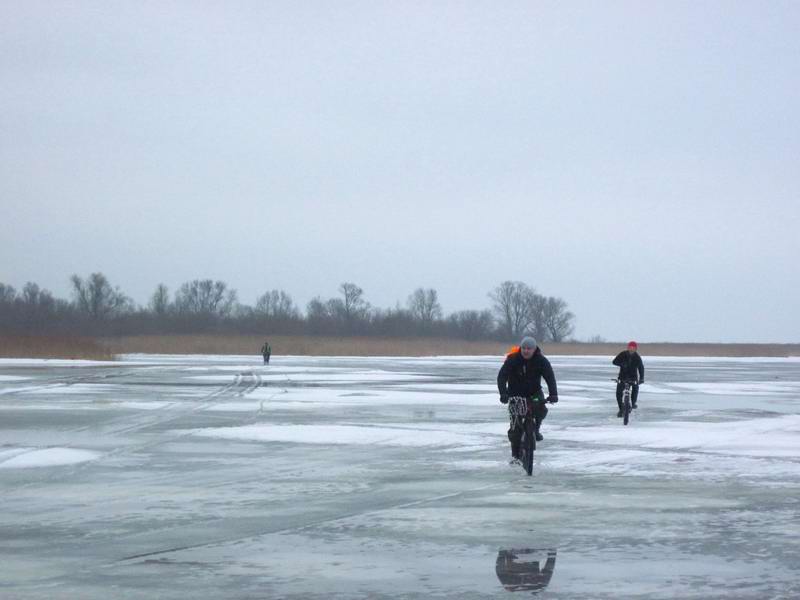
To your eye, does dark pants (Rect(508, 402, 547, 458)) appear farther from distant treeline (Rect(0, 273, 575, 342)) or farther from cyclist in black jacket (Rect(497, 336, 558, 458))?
distant treeline (Rect(0, 273, 575, 342))

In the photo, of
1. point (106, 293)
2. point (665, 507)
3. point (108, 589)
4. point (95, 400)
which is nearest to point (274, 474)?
point (665, 507)

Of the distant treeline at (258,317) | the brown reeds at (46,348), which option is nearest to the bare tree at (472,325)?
the distant treeline at (258,317)

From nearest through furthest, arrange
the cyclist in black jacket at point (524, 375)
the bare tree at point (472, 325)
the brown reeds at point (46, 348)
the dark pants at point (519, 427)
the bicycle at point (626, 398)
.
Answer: the dark pants at point (519, 427) → the cyclist in black jacket at point (524, 375) → the bicycle at point (626, 398) → the brown reeds at point (46, 348) → the bare tree at point (472, 325)

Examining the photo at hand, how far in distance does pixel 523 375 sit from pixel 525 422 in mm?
658

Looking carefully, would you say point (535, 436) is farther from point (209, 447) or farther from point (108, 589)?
point (108, 589)

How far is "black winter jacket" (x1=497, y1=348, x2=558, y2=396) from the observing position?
48.3 feet

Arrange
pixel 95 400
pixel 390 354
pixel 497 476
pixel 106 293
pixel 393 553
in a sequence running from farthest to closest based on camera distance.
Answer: pixel 106 293 → pixel 390 354 → pixel 95 400 → pixel 497 476 → pixel 393 553

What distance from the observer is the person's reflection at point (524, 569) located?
7.61m

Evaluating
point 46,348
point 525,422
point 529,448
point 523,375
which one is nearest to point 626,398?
point 523,375

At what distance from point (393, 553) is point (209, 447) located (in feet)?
29.0

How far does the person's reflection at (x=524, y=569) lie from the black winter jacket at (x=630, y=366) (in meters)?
14.8

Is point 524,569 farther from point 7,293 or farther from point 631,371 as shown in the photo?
point 7,293

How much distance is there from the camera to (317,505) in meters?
11.4

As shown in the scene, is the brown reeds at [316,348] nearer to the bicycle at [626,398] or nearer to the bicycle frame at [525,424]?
the bicycle at [626,398]
